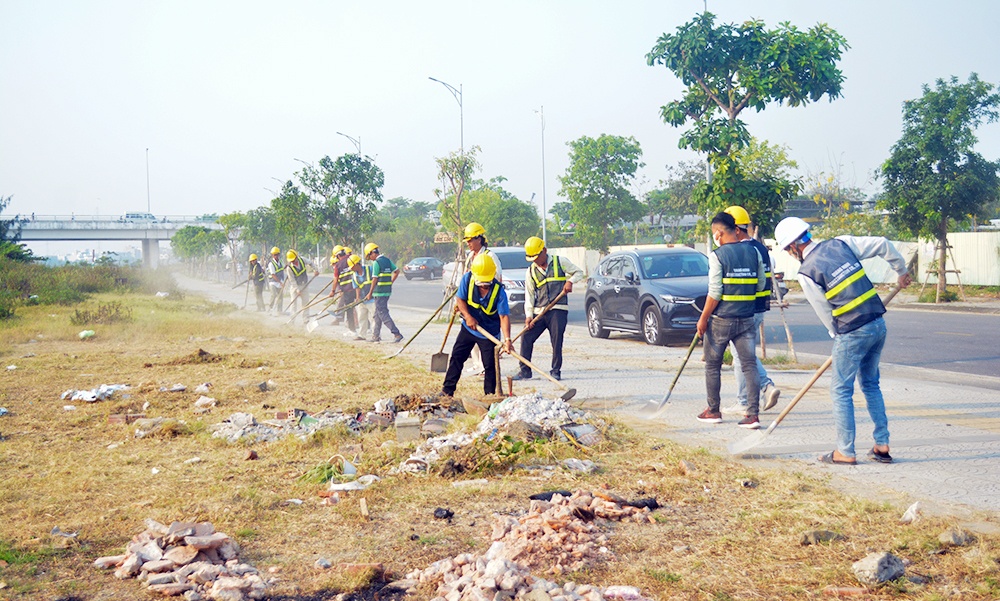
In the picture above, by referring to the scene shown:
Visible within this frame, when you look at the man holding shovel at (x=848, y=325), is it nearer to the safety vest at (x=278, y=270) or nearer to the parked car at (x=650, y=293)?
the parked car at (x=650, y=293)

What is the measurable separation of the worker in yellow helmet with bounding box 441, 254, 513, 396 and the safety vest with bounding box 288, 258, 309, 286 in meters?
13.2

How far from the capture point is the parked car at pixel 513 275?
19480 mm

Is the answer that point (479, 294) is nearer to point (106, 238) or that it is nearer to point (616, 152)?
point (616, 152)

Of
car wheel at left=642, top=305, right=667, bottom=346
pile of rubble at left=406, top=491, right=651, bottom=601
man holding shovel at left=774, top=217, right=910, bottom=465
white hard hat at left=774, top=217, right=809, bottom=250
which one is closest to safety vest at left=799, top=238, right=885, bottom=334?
man holding shovel at left=774, top=217, right=910, bottom=465

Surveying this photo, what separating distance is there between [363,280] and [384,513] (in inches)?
471

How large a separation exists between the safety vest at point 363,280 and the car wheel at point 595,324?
427 centimetres

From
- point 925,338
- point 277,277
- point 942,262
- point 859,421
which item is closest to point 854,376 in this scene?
point 859,421

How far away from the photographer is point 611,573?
14.3 ft

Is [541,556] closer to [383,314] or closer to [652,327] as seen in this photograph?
[652,327]

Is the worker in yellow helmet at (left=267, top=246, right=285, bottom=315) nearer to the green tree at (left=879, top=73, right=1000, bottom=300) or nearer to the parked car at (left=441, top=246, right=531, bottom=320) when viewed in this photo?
the parked car at (left=441, top=246, right=531, bottom=320)

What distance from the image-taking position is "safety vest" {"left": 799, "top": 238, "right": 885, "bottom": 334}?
6.05 metres

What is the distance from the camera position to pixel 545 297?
10.8 meters

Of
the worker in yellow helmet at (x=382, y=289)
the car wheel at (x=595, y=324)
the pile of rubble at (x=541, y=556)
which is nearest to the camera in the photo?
the pile of rubble at (x=541, y=556)

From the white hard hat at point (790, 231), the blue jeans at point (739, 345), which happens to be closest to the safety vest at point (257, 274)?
the blue jeans at point (739, 345)
